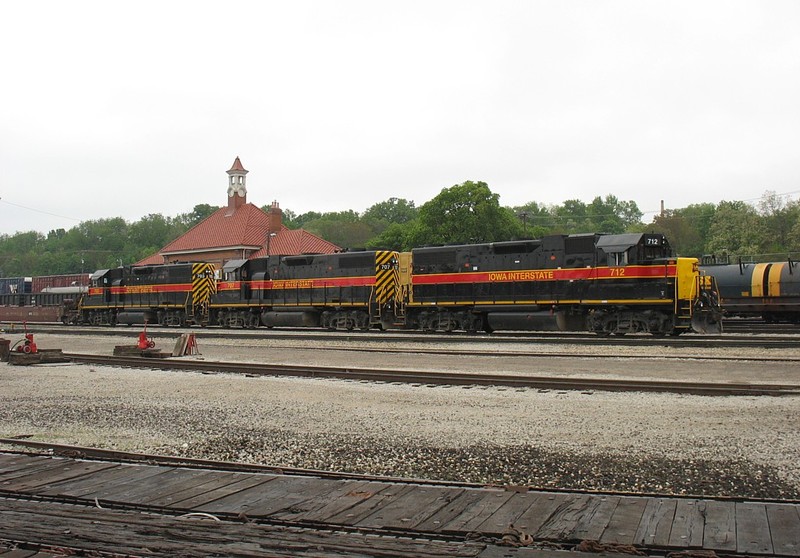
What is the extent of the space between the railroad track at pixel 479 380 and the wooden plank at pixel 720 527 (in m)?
6.08

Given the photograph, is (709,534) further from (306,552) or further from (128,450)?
(128,450)

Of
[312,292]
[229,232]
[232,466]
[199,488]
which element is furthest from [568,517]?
[229,232]

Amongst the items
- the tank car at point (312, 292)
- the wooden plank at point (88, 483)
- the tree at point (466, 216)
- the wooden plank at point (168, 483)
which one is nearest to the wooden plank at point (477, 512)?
the wooden plank at point (168, 483)

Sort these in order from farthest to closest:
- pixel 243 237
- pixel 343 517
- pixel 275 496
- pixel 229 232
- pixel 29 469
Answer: pixel 229 232, pixel 243 237, pixel 29 469, pixel 275 496, pixel 343 517

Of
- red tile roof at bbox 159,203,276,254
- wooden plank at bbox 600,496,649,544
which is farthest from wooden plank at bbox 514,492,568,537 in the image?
red tile roof at bbox 159,203,276,254

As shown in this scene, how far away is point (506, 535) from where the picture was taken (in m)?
4.44

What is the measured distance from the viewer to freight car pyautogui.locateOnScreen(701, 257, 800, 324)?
28469 mm

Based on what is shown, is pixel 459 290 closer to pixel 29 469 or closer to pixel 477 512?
pixel 29 469

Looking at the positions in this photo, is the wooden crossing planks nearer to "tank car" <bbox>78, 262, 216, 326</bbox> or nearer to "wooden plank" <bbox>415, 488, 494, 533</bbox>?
"wooden plank" <bbox>415, 488, 494, 533</bbox>

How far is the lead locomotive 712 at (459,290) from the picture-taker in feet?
71.9

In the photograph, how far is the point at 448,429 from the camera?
8.54m

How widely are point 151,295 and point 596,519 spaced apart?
1445 inches

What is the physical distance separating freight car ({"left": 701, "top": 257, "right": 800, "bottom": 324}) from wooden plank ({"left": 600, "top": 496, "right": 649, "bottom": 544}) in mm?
27036

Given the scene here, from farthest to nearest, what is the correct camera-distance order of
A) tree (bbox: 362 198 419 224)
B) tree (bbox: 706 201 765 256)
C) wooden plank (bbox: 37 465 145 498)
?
tree (bbox: 362 198 419 224)
tree (bbox: 706 201 765 256)
wooden plank (bbox: 37 465 145 498)
